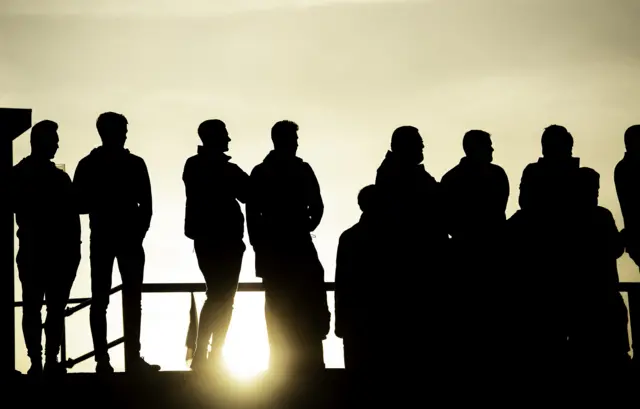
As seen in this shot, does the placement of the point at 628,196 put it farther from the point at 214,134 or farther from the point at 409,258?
the point at 214,134

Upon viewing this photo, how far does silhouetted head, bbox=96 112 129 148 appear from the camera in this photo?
9.70 meters

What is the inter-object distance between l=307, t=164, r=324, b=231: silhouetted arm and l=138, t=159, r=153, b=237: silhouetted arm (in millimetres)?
1464

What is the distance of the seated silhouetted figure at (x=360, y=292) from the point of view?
26.7 ft

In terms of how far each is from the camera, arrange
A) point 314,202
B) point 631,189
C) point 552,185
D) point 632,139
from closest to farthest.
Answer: point 552,185 → point 631,189 → point 632,139 → point 314,202

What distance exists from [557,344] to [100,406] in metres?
4.01

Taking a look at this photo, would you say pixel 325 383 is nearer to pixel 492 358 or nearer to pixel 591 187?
pixel 492 358

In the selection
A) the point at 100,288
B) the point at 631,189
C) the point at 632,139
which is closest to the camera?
the point at 631,189

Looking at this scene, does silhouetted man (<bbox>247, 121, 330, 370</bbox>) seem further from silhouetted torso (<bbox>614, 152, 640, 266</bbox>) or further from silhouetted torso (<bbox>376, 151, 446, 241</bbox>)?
silhouetted torso (<bbox>614, 152, 640, 266</bbox>)

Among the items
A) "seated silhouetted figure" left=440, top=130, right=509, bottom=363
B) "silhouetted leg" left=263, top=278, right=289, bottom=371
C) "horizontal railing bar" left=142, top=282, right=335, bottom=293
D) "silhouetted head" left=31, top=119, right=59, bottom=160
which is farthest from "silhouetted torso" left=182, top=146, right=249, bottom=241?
"horizontal railing bar" left=142, top=282, right=335, bottom=293

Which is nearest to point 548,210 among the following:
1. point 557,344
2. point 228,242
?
point 557,344

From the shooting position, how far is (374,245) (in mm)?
8180

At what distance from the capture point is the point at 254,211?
9.93m

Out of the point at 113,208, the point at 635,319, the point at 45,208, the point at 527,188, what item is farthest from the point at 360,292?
the point at 635,319

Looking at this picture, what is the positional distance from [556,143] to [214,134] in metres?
3.04
